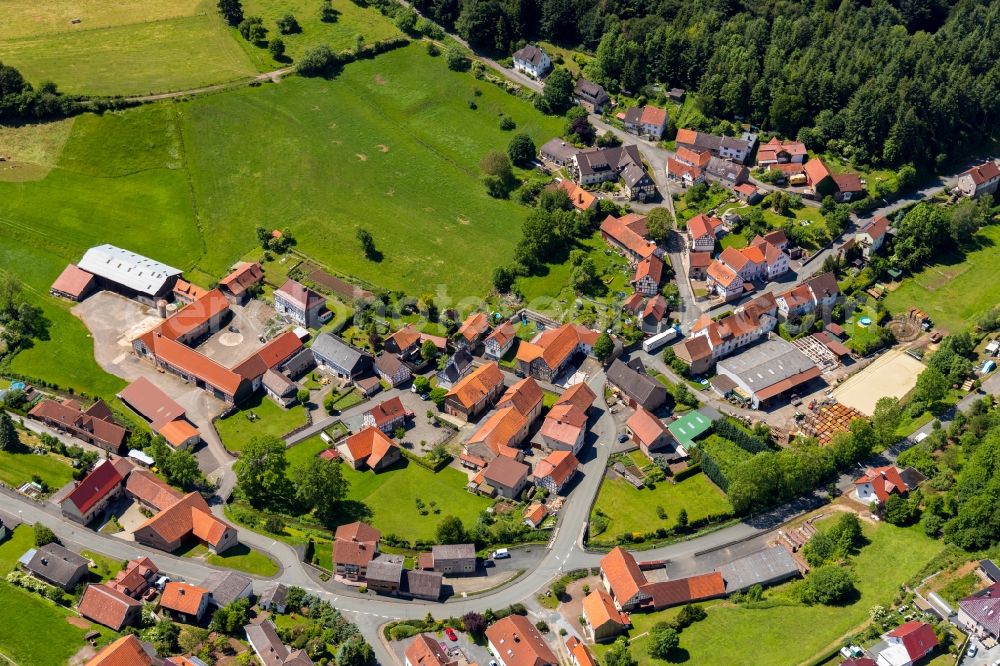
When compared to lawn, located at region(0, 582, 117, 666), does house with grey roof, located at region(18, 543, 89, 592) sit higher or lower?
higher

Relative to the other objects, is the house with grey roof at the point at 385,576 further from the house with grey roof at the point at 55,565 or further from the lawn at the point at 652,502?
the house with grey roof at the point at 55,565

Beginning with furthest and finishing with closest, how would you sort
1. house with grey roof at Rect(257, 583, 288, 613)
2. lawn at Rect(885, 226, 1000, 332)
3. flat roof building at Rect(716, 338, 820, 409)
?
lawn at Rect(885, 226, 1000, 332) < flat roof building at Rect(716, 338, 820, 409) < house with grey roof at Rect(257, 583, 288, 613)

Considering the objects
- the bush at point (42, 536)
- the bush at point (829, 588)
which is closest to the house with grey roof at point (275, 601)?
the bush at point (42, 536)

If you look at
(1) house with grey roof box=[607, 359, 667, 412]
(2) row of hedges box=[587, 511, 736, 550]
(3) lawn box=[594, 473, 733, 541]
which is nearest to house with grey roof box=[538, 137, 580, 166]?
(1) house with grey roof box=[607, 359, 667, 412]

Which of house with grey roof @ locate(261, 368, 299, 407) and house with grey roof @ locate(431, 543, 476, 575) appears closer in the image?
house with grey roof @ locate(431, 543, 476, 575)

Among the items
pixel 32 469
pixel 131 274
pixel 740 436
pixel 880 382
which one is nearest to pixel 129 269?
pixel 131 274

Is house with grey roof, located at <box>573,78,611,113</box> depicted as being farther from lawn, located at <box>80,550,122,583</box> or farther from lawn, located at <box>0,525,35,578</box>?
lawn, located at <box>0,525,35,578</box>

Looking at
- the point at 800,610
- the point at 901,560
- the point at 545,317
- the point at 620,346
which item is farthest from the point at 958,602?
the point at 545,317
